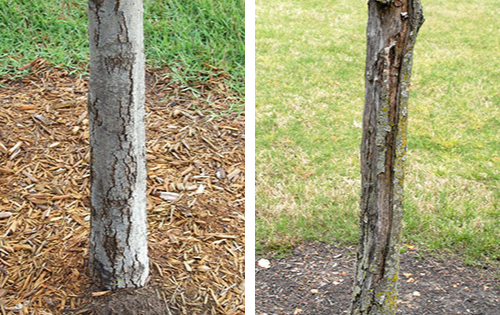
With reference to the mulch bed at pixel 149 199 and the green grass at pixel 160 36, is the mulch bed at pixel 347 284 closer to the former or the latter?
the mulch bed at pixel 149 199

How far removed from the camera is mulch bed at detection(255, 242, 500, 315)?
3.24 metres

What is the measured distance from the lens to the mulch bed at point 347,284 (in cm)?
324

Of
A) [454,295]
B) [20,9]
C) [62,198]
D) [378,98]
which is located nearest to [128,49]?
[378,98]

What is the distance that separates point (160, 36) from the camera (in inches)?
183

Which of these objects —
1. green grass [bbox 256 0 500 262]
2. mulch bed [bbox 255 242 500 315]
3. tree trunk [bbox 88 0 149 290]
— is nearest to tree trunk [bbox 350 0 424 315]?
mulch bed [bbox 255 242 500 315]

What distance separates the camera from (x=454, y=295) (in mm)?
3307

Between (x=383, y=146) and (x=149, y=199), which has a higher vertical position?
(x=383, y=146)

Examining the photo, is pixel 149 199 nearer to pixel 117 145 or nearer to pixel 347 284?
pixel 117 145

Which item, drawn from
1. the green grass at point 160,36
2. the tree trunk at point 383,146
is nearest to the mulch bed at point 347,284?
the tree trunk at point 383,146

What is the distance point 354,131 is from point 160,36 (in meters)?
2.12

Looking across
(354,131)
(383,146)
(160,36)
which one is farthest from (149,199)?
(354,131)

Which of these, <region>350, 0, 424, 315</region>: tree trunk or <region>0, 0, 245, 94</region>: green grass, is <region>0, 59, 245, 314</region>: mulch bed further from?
<region>350, 0, 424, 315</region>: tree trunk

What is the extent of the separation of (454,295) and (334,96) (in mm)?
3169

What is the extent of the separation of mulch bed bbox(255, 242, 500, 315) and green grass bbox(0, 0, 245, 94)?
4.98 ft
